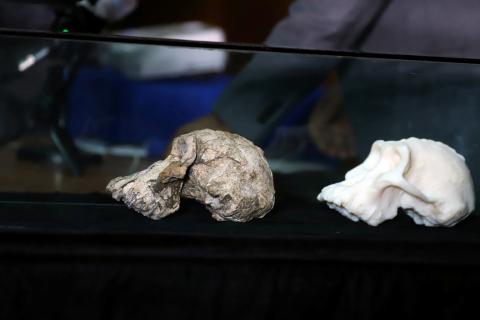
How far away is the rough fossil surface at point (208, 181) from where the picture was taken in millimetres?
712

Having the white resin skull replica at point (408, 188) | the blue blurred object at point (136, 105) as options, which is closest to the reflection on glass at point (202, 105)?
the blue blurred object at point (136, 105)

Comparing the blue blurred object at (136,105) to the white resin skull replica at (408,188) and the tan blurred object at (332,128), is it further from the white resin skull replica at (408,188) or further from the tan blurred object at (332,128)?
the white resin skull replica at (408,188)

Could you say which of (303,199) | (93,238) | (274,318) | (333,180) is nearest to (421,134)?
(333,180)

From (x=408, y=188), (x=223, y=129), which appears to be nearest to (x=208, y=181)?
(x=408, y=188)

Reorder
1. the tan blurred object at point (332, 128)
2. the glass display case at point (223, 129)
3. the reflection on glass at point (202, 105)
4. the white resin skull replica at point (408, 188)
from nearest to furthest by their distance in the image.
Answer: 1. the glass display case at point (223, 129)
2. the white resin skull replica at point (408, 188)
3. the reflection on glass at point (202, 105)
4. the tan blurred object at point (332, 128)

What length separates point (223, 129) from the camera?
1.18 meters

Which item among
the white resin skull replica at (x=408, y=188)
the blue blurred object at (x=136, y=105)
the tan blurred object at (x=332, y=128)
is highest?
the white resin skull replica at (x=408, y=188)

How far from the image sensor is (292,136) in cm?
128

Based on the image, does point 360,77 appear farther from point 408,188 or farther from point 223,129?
point 408,188

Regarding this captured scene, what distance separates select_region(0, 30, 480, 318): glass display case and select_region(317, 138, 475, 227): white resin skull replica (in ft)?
0.10

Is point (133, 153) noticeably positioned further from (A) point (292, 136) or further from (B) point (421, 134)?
(B) point (421, 134)

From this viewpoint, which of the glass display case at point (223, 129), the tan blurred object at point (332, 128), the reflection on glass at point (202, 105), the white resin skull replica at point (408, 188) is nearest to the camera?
the glass display case at point (223, 129)

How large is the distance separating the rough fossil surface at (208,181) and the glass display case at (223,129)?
0.08 ft

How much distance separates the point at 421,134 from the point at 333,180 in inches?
9.1
